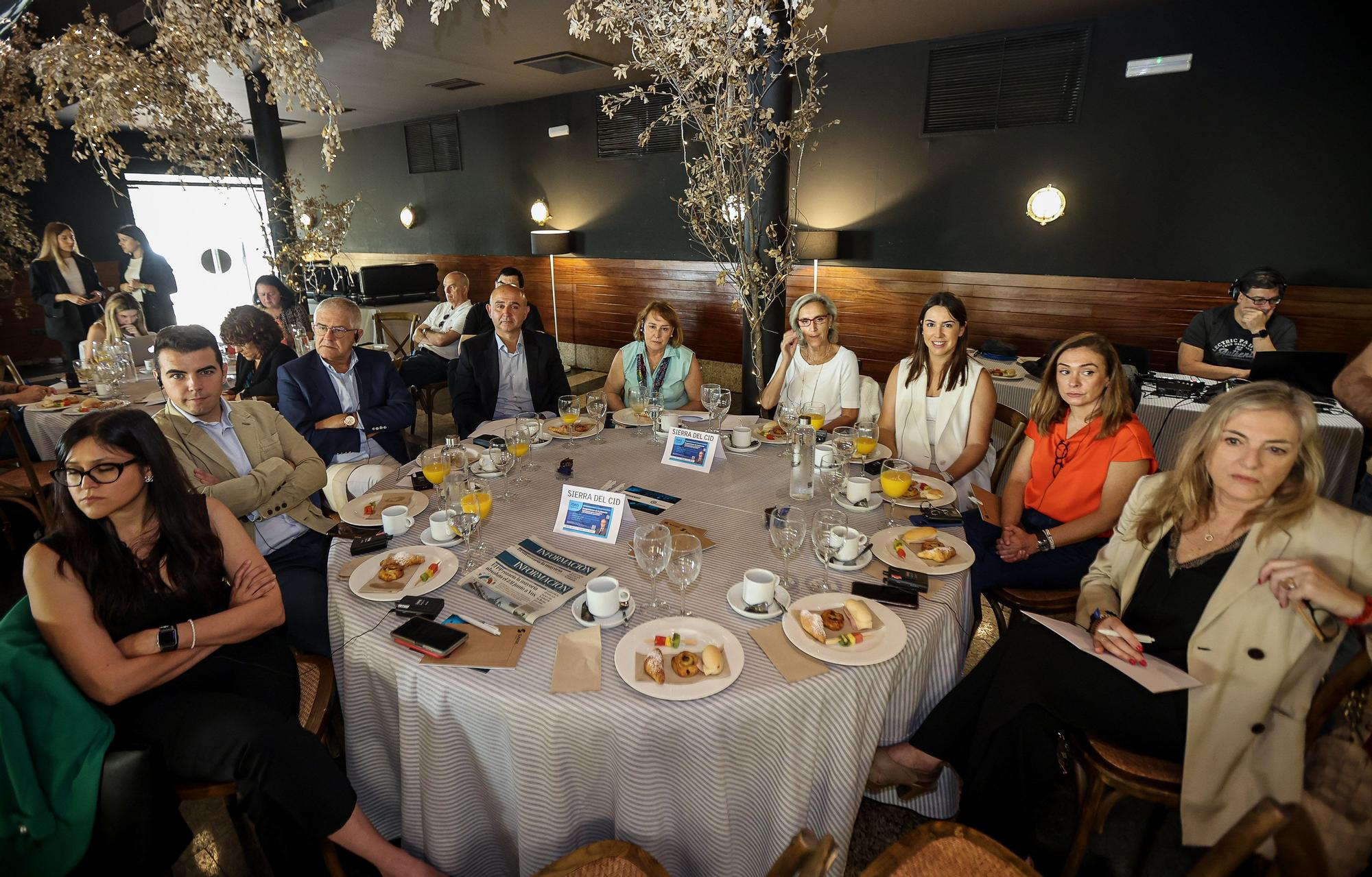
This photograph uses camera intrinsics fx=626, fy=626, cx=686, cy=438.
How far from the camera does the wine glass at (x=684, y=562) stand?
1.63m

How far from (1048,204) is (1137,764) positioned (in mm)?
5320

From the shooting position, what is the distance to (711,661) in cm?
146

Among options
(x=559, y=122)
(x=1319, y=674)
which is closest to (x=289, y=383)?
(x=1319, y=674)

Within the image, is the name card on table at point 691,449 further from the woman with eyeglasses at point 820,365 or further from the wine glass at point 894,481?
the woman with eyeglasses at point 820,365

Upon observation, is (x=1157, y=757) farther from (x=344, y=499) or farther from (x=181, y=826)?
(x=344, y=499)

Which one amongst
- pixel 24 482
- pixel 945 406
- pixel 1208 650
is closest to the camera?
pixel 1208 650

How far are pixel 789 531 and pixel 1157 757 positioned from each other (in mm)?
1153

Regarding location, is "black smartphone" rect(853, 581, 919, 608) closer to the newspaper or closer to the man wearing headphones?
the newspaper

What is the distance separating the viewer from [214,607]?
191 centimetres

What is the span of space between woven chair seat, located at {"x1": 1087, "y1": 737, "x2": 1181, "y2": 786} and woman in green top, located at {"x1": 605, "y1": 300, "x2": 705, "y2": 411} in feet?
8.64

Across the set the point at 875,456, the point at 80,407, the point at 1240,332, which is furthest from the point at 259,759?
the point at 1240,332

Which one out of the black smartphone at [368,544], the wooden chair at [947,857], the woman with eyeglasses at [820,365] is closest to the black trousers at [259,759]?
the black smartphone at [368,544]

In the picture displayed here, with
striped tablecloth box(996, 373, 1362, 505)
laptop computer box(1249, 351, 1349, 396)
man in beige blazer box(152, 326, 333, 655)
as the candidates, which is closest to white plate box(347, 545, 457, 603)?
man in beige blazer box(152, 326, 333, 655)

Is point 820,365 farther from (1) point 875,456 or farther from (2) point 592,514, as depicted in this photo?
(2) point 592,514
